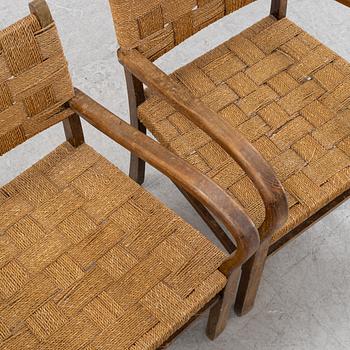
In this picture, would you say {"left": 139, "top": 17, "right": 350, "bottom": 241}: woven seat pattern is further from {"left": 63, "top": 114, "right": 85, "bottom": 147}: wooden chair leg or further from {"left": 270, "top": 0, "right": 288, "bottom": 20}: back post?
{"left": 63, "top": 114, "right": 85, "bottom": 147}: wooden chair leg

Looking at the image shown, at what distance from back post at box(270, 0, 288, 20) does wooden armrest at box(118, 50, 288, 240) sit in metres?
0.48

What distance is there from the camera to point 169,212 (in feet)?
4.10

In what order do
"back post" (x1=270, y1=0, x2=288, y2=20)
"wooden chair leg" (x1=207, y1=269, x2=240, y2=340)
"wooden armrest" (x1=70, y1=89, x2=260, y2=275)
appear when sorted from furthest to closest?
"back post" (x1=270, y1=0, x2=288, y2=20) → "wooden chair leg" (x1=207, y1=269, x2=240, y2=340) → "wooden armrest" (x1=70, y1=89, x2=260, y2=275)

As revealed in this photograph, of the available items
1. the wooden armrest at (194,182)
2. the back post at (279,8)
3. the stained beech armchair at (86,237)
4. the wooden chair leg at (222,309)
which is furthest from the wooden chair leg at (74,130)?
the back post at (279,8)

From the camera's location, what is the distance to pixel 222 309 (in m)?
1.34

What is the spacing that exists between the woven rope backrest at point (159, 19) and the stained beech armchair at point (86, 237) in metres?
0.17

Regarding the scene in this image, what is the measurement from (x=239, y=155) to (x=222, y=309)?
0.42 meters

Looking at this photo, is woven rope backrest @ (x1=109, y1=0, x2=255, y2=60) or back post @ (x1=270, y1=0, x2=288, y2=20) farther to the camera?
back post @ (x1=270, y1=0, x2=288, y2=20)

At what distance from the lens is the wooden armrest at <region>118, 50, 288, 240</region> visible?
42.9 inches

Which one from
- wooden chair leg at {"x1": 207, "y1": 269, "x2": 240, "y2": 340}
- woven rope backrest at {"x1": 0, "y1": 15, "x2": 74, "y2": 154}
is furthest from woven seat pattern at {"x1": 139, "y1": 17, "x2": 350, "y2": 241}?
woven rope backrest at {"x1": 0, "y1": 15, "x2": 74, "y2": 154}

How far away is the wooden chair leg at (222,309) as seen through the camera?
47.9 inches

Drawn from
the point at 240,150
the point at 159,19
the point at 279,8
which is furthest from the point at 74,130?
the point at 279,8

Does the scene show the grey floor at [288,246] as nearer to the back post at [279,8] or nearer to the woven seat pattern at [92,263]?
the woven seat pattern at [92,263]

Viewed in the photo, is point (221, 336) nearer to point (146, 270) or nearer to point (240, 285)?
point (240, 285)
